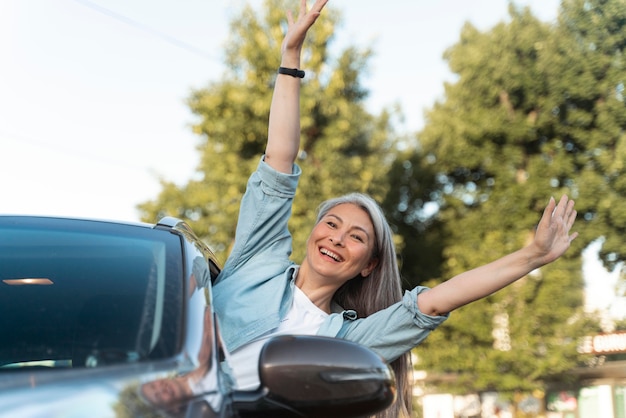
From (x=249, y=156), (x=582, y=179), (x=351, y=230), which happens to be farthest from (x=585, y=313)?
(x=351, y=230)

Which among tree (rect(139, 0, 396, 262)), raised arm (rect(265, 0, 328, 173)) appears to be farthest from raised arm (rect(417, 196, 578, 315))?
tree (rect(139, 0, 396, 262))

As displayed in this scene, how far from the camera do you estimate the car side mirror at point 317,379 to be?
195cm

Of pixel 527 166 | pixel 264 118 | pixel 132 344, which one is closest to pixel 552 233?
pixel 132 344

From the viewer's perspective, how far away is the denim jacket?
A: 3.28 m

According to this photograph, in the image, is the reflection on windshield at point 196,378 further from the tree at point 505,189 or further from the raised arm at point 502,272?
the tree at point 505,189

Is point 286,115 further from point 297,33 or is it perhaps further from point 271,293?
point 271,293

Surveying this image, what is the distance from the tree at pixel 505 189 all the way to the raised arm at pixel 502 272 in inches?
840

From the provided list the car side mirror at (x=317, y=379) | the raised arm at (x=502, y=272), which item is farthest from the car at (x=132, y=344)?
the raised arm at (x=502, y=272)

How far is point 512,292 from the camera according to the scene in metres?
24.9

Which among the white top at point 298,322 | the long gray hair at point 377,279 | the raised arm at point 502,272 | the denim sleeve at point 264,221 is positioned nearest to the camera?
the white top at point 298,322

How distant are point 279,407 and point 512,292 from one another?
76.8 feet

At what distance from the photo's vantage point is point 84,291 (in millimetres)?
2391

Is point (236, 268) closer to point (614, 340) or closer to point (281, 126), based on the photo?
point (281, 126)

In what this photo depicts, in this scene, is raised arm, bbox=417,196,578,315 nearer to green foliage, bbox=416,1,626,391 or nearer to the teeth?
the teeth
